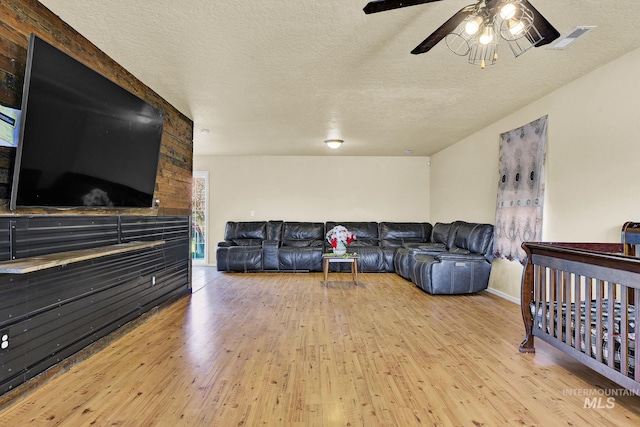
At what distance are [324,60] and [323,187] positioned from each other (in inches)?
190

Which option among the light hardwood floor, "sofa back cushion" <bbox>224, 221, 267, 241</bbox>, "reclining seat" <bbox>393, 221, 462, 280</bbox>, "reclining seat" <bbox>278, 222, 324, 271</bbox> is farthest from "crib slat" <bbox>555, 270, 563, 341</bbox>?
"sofa back cushion" <bbox>224, 221, 267, 241</bbox>

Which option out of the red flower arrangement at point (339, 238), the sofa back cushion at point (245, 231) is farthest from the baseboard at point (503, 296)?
the sofa back cushion at point (245, 231)

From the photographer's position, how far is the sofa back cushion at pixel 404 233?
23.6 ft

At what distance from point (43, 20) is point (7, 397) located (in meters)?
2.34

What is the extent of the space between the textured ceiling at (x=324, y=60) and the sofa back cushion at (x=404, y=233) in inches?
105

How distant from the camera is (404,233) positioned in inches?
285

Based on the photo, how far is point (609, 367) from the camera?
1987mm

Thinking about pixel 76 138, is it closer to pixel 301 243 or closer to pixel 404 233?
pixel 301 243

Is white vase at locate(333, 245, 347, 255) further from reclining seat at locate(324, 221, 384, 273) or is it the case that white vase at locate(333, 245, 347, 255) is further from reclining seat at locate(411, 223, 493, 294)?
reclining seat at locate(411, 223, 493, 294)

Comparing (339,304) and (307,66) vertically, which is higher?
(307,66)

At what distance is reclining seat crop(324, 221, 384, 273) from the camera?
6605 mm

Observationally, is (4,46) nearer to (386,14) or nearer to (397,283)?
(386,14)

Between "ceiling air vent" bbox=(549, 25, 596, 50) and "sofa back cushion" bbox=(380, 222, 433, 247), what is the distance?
15.8ft

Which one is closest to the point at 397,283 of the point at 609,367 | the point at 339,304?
the point at 339,304
